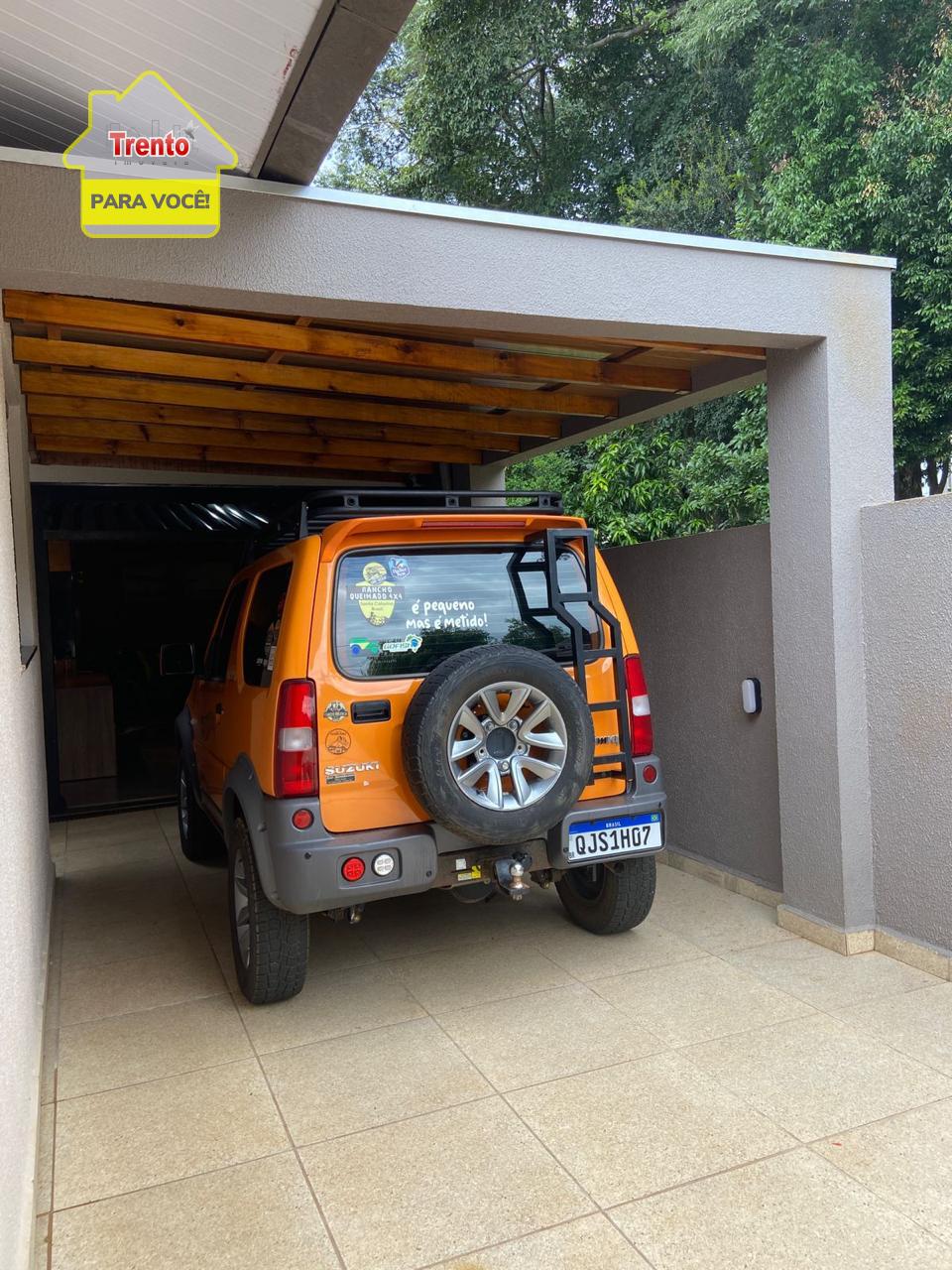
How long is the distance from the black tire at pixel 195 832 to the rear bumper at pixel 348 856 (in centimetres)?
266

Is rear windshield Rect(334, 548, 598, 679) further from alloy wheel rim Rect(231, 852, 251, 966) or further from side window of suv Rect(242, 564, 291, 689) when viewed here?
alloy wheel rim Rect(231, 852, 251, 966)

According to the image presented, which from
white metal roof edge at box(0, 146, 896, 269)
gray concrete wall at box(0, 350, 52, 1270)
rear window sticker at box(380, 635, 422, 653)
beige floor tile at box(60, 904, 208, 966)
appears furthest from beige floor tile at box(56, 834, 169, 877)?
white metal roof edge at box(0, 146, 896, 269)

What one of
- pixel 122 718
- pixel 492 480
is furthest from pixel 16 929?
pixel 122 718

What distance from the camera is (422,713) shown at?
3.38 meters

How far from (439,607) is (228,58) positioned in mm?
1987

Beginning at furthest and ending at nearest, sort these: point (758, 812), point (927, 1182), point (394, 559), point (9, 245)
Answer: point (758, 812) < point (394, 559) < point (9, 245) < point (927, 1182)

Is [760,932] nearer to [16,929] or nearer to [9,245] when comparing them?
[16,929]

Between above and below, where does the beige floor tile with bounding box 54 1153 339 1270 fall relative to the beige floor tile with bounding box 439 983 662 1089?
below

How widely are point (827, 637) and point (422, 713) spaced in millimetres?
1996

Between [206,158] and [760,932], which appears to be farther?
[760,932]

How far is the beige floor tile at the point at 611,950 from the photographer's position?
4098 millimetres

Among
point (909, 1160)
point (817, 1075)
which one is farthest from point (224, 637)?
point (909, 1160)

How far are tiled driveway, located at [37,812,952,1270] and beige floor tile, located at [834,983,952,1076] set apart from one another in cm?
1

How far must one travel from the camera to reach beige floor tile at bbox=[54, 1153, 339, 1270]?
2369 millimetres
